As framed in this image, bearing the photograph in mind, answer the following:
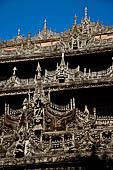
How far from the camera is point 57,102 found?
941 inches

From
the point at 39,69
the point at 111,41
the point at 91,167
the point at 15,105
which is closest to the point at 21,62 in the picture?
the point at 39,69

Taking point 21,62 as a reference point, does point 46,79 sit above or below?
below

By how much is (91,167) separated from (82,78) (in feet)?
45.2

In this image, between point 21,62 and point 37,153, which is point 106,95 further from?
point 37,153

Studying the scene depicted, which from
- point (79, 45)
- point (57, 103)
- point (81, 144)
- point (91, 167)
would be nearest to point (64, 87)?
point (57, 103)

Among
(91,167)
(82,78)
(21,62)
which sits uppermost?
(21,62)

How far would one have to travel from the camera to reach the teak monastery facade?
A: 12.4 m

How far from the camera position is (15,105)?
24.5 metres

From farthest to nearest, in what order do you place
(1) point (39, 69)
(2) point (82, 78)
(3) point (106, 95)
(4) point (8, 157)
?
1. (1) point (39, 69)
2. (2) point (82, 78)
3. (3) point (106, 95)
4. (4) point (8, 157)

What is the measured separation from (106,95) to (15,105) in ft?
23.3

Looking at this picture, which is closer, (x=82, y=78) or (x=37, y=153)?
(x=37, y=153)

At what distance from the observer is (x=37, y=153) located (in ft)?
42.3

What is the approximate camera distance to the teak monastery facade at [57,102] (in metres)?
12.4

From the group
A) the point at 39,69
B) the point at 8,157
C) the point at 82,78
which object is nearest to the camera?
the point at 8,157
